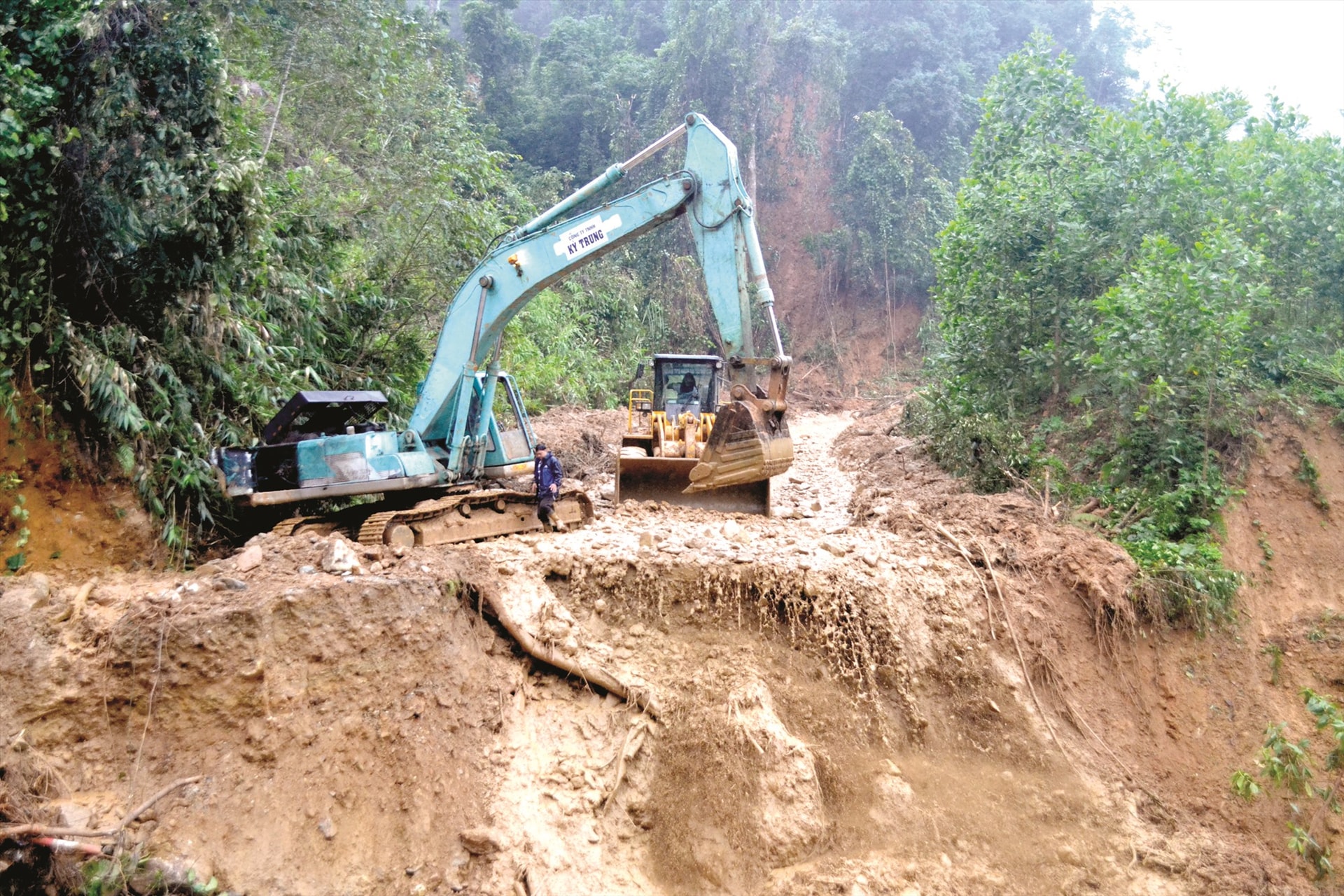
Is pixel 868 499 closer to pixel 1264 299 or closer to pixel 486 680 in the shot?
pixel 1264 299

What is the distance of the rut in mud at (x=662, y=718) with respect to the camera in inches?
204

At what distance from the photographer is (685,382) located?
42.3 ft

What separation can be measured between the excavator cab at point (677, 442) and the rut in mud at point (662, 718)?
5.12ft

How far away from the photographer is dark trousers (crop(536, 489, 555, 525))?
862 cm

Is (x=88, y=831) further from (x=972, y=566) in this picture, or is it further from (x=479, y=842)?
(x=972, y=566)

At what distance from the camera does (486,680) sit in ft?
20.9

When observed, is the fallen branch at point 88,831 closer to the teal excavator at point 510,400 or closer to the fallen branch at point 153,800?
the fallen branch at point 153,800

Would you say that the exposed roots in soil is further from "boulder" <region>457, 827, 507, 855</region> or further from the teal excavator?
"boulder" <region>457, 827, 507, 855</region>

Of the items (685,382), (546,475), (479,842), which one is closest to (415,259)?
(685,382)

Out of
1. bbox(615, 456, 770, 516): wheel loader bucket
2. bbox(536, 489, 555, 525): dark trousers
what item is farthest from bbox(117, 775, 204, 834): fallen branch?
bbox(615, 456, 770, 516): wheel loader bucket

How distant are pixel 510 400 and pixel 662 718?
171 inches

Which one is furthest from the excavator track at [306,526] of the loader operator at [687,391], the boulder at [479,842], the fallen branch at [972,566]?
the loader operator at [687,391]

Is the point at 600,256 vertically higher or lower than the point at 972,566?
higher

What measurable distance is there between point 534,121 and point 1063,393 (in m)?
27.9
